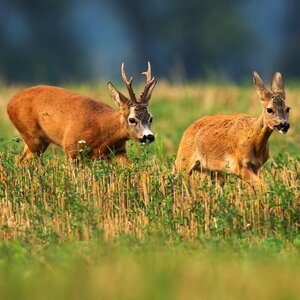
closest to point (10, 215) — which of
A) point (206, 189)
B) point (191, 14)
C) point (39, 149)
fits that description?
point (206, 189)

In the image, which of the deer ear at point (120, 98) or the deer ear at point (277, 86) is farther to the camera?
the deer ear at point (120, 98)

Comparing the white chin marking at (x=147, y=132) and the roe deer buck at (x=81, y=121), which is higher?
the roe deer buck at (x=81, y=121)

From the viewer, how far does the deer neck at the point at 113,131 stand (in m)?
13.5

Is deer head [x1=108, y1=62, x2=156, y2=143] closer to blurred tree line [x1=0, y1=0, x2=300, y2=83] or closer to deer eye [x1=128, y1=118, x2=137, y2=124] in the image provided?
deer eye [x1=128, y1=118, x2=137, y2=124]

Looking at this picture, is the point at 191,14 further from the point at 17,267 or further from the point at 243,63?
the point at 17,267

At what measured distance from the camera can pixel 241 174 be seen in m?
12.2

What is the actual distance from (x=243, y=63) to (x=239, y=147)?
45.2 metres

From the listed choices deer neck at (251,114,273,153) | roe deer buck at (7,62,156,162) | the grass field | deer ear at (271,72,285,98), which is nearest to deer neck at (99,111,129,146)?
roe deer buck at (7,62,156,162)

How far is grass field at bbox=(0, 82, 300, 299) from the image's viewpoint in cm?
711

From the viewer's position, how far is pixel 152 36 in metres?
53.5

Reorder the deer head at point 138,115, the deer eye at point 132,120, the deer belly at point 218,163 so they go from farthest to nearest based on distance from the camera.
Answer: the deer eye at point 132,120 → the deer head at point 138,115 → the deer belly at point 218,163

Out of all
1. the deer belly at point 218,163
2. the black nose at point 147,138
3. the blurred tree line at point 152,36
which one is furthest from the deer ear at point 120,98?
the blurred tree line at point 152,36

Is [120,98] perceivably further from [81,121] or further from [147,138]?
[147,138]

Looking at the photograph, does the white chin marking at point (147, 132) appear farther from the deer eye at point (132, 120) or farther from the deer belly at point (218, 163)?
the deer belly at point (218, 163)
